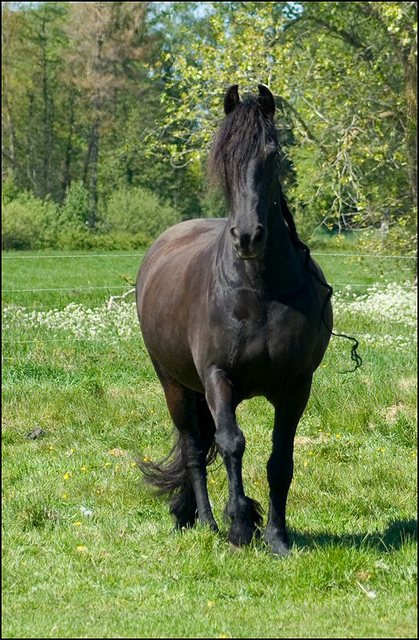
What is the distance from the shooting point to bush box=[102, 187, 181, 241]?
37.8 m

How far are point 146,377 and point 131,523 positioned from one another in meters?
4.20

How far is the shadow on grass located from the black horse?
7.2 inches

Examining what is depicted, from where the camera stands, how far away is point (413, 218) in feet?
51.8

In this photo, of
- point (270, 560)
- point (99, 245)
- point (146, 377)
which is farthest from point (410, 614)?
point (99, 245)

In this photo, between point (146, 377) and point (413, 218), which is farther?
point (413, 218)

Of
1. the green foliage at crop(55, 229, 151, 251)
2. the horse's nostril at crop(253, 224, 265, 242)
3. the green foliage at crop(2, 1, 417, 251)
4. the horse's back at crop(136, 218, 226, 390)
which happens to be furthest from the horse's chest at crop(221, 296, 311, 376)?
the green foliage at crop(55, 229, 151, 251)

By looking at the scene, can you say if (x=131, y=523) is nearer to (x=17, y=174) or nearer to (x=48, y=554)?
(x=48, y=554)

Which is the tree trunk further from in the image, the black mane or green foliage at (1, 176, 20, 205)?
green foliage at (1, 176, 20, 205)

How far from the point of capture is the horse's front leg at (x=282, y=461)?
535cm

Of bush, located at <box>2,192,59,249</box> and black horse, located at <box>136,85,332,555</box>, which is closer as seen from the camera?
black horse, located at <box>136,85,332,555</box>

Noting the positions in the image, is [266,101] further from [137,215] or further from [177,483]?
[137,215]

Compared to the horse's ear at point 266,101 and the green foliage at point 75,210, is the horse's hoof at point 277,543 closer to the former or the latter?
the horse's ear at point 266,101

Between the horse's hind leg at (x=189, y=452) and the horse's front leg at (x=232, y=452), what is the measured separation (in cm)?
64

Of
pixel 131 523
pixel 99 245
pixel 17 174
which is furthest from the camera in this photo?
pixel 17 174
